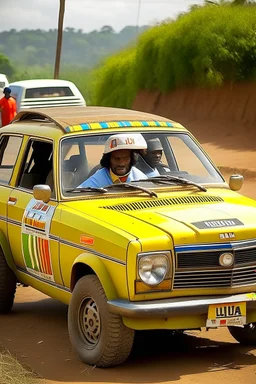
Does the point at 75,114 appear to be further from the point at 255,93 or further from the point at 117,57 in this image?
the point at 117,57

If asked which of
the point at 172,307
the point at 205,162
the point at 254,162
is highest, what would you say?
the point at 205,162

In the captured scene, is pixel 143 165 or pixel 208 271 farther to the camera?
pixel 143 165

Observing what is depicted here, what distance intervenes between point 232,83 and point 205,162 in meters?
18.7

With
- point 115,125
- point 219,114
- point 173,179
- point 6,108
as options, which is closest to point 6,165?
point 115,125

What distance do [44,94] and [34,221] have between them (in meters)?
17.1

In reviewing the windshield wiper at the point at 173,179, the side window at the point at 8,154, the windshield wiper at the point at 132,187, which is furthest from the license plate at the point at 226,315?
the side window at the point at 8,154

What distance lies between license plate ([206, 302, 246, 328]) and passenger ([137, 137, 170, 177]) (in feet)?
5.70

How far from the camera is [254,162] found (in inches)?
866

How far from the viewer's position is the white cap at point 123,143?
8531mm

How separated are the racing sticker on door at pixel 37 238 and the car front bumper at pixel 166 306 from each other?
1.19 m

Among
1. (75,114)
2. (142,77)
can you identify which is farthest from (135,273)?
(142,77)

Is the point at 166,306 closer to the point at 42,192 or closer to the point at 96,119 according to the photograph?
the point at 42,192

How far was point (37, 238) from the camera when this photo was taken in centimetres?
845

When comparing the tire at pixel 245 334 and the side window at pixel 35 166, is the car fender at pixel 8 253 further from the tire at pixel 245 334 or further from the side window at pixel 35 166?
the tire at pixel 245 334
